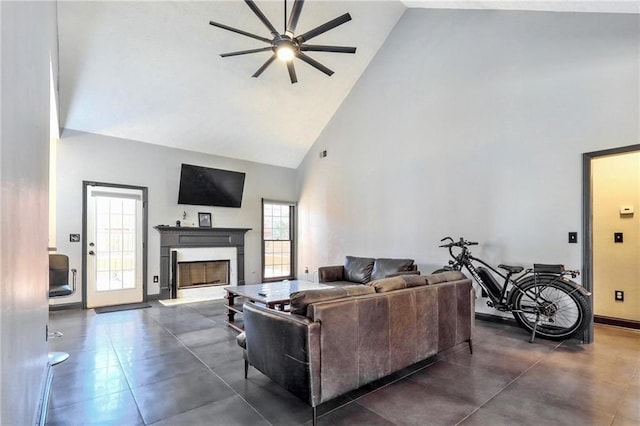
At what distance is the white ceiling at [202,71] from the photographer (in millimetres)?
4129

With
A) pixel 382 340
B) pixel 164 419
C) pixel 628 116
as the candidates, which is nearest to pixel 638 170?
pixel 628 116

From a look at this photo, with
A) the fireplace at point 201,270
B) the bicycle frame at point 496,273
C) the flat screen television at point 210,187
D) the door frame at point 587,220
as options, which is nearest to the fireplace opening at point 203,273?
the fireplace at point 201,270

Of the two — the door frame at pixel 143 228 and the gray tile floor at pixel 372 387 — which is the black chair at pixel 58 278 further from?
the door frame at pixel 143 228

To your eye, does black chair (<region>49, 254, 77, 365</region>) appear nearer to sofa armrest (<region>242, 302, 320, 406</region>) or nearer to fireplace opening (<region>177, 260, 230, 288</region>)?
fireplace opening (<region>177, 260, 230, 288</region>)

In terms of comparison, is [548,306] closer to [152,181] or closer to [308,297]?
[308,297]

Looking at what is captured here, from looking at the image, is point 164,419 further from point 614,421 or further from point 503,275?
point 503,275

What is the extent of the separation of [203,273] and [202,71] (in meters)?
3.83

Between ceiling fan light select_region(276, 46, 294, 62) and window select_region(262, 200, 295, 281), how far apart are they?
4.27 metres

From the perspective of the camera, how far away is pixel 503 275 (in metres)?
4.25

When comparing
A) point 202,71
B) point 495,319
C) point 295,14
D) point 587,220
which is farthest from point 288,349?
point 202,71

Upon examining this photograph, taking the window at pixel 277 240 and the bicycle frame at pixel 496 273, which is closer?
the bicycle frame at pixel 496 273

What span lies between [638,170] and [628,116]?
48.4 inches

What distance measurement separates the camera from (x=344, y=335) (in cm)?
214

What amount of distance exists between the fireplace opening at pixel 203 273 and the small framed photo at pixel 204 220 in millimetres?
737
